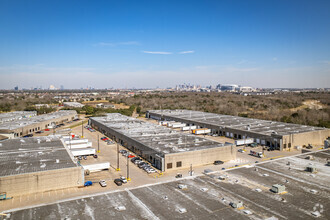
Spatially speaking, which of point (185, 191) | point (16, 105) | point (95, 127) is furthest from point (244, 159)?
point (16, 105)

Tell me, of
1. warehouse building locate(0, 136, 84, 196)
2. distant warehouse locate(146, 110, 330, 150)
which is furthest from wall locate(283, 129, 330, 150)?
warehouse building locate(0, 136, 84, 196)

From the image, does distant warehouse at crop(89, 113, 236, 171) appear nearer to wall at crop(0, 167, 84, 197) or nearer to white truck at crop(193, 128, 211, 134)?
wall at crop(0, 167, 84, 197)

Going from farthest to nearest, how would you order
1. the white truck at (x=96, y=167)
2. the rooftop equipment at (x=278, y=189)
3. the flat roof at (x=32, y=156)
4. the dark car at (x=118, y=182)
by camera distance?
the white truck at (x=96, y=167), the dark car at (x=118, y=182), the flat roof at (x=32, y=156), the rooftop equipment at (x=278, y=189)

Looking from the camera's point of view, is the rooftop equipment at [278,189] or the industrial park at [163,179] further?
the rooftop equipment at [278,189]

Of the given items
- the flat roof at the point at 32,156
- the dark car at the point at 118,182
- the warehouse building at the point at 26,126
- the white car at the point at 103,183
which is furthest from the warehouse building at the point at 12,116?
the dark car at the point at 118,182

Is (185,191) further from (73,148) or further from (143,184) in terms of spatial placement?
(73,148)

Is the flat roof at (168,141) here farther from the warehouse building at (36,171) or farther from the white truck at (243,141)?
the warehouse building at (36,171)
